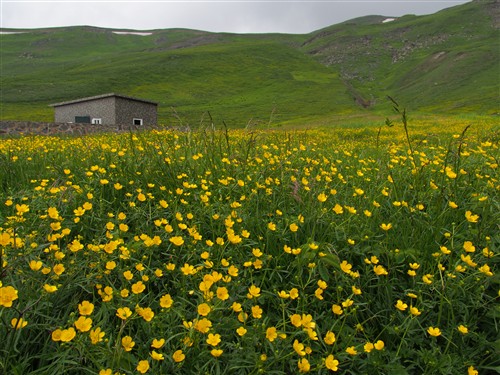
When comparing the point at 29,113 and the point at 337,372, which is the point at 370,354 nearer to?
the point at 337,372

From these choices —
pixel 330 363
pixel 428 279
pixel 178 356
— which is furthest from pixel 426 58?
pixel 178 356

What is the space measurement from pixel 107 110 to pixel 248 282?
135 feet

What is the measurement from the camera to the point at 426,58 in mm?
90562

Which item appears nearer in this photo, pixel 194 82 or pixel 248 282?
pixel 248 282

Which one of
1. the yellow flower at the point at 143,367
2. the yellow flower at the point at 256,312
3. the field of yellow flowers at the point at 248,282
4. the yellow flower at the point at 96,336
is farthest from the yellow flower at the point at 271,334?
the yellow flower at the point at 96,336

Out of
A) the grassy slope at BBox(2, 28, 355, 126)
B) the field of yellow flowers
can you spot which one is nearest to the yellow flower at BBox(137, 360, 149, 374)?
the field of yellow flowers

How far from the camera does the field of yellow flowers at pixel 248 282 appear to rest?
180 centimetres

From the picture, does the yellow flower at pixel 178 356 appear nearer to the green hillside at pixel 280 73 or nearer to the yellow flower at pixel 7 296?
the yellow flower at pixel 7 296

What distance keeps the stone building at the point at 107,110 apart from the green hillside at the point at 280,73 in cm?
415

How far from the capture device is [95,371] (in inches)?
67.6

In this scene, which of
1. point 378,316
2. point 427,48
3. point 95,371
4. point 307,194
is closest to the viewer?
point 95,371

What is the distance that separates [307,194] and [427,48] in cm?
12086

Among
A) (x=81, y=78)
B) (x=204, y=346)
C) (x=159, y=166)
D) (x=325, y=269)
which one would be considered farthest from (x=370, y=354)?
(x=81, y=78)

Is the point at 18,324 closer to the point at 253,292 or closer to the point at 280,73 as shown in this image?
the point at 253,292
